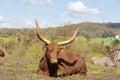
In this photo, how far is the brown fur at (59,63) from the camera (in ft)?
37.2

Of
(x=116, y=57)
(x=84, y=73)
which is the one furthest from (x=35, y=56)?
(x=84, y=73)

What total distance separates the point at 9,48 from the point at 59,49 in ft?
125

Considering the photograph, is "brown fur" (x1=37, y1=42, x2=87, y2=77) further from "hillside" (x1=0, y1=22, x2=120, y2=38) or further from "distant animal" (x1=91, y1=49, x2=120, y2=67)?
"distant animal" (x1=91, y1=49, x2=120, y2=67)

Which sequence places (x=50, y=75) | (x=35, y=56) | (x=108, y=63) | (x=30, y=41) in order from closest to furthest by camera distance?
(x=50, y=75) < (x=108, y=63) < (x=35, y=56) < (x=30, y=41)

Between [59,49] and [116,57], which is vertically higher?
[59,49]

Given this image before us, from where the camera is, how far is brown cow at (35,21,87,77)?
11305 millimetres

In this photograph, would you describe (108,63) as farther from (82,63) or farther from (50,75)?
(50,75)

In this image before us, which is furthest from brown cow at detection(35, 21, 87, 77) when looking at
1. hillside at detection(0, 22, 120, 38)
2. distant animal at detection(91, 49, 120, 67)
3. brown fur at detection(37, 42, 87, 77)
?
distant animal at detection(91, 49, 120, 67)

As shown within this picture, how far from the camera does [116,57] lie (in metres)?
22.7

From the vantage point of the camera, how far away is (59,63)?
39.5 feet

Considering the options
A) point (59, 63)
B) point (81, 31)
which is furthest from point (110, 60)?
point (81, 31)

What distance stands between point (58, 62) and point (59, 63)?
67 mm

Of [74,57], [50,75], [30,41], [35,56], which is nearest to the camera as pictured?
[50,75]

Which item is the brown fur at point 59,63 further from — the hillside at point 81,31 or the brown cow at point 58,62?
the hillside at point 81,31
